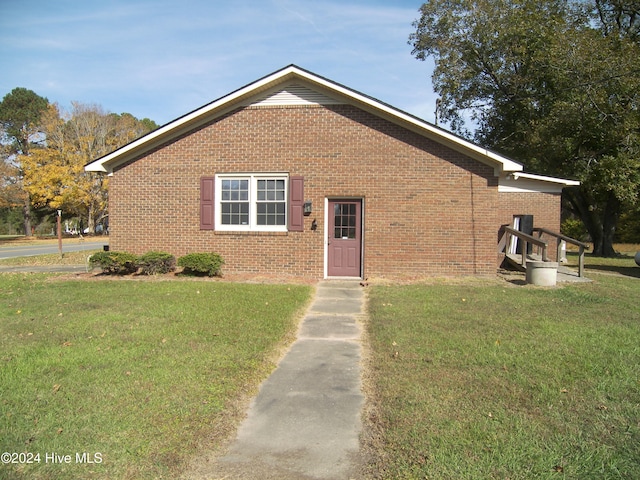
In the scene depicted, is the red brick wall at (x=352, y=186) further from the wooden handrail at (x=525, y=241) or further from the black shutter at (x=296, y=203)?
the wooden handrail at (x=525, y=241)

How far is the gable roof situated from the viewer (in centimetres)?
1155

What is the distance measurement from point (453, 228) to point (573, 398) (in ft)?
26.9

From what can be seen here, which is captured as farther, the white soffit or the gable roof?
the white soffit

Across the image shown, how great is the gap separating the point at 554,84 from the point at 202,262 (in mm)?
18298

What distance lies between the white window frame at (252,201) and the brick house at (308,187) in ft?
0.09

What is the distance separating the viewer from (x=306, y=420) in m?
3.73

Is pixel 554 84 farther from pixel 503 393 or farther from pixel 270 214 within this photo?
pixel 503 393

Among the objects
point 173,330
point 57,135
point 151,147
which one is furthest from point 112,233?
point 57,135

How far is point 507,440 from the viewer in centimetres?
326

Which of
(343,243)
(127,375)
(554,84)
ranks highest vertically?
(554,84)

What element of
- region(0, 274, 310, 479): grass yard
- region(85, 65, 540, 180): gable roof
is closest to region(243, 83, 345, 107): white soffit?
Answer: region(85, 65, 540, 180): gable roof

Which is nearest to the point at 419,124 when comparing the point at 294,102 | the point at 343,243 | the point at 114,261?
Result: the point at 294,102

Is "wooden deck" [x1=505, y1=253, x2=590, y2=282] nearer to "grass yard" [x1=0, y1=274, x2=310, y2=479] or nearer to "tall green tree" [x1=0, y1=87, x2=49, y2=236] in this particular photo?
"grass yard" [x1=0, y1=274, x2=310, y2=479]

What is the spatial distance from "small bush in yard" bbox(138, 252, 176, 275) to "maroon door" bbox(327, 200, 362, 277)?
14.4ft
